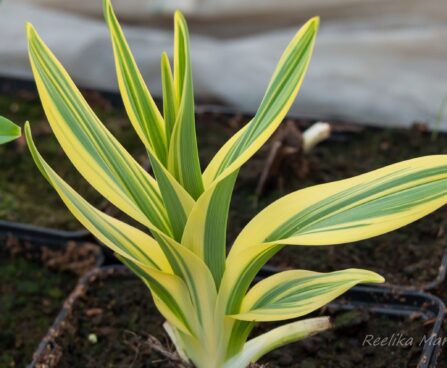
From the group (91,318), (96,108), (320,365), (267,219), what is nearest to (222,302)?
(267,219)

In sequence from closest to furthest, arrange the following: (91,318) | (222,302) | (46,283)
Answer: (222,302), (91,318), (46,283)

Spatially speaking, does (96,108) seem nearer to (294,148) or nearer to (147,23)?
(147,23)

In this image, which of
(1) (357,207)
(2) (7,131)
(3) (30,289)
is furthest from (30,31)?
(3) (30,289)

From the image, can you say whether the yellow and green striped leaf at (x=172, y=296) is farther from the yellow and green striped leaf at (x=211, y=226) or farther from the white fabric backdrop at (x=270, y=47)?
the white fabric backdrop at (x=270, y=47)

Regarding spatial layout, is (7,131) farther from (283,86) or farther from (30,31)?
(283,86)

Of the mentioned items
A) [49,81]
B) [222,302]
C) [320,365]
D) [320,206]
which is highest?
[49,81]

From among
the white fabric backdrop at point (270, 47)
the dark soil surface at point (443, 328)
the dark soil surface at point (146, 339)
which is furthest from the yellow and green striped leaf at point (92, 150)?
the white fabric backdrop at point (270, 47)

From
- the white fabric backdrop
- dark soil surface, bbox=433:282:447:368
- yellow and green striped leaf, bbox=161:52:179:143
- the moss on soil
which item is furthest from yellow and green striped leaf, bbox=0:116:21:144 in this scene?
the white fabric backdrop

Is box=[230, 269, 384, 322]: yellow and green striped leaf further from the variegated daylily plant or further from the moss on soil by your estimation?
the moss on soil
